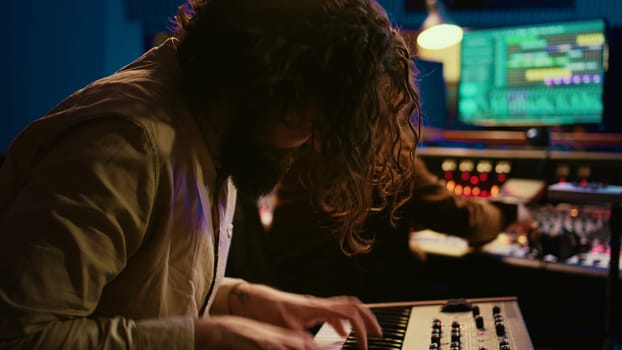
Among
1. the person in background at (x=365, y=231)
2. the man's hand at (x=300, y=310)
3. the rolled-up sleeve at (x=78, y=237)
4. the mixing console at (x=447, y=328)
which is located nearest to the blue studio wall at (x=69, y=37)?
the person in background at (x=365, y=231)

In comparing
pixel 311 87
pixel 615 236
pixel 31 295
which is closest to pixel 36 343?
pixel 31 295

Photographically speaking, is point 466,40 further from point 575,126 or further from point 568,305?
point 568,305

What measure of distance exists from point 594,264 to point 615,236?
1.60 ft

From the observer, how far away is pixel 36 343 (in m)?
0.72

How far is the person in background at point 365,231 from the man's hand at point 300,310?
0.79 metres

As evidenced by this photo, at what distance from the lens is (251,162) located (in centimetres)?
105

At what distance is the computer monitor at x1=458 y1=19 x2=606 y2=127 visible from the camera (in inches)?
98.2

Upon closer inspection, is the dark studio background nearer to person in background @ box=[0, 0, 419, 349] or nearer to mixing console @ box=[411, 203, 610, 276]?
mixing console @ box=[411, 203, 610, 276]

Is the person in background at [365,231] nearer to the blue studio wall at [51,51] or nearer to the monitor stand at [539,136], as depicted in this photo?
the monitor stand at [539,136]

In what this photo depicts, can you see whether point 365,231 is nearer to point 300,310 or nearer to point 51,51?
point 300,310

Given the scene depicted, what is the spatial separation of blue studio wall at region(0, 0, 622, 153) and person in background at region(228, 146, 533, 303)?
2.31 meters

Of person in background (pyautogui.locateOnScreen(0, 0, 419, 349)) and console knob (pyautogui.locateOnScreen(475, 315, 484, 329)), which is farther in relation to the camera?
console knob (pyautogui.locateOnScreen(475, 315, 484, 329))

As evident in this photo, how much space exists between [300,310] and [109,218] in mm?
611

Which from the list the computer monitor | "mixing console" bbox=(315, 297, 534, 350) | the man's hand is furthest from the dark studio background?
the man's hand
